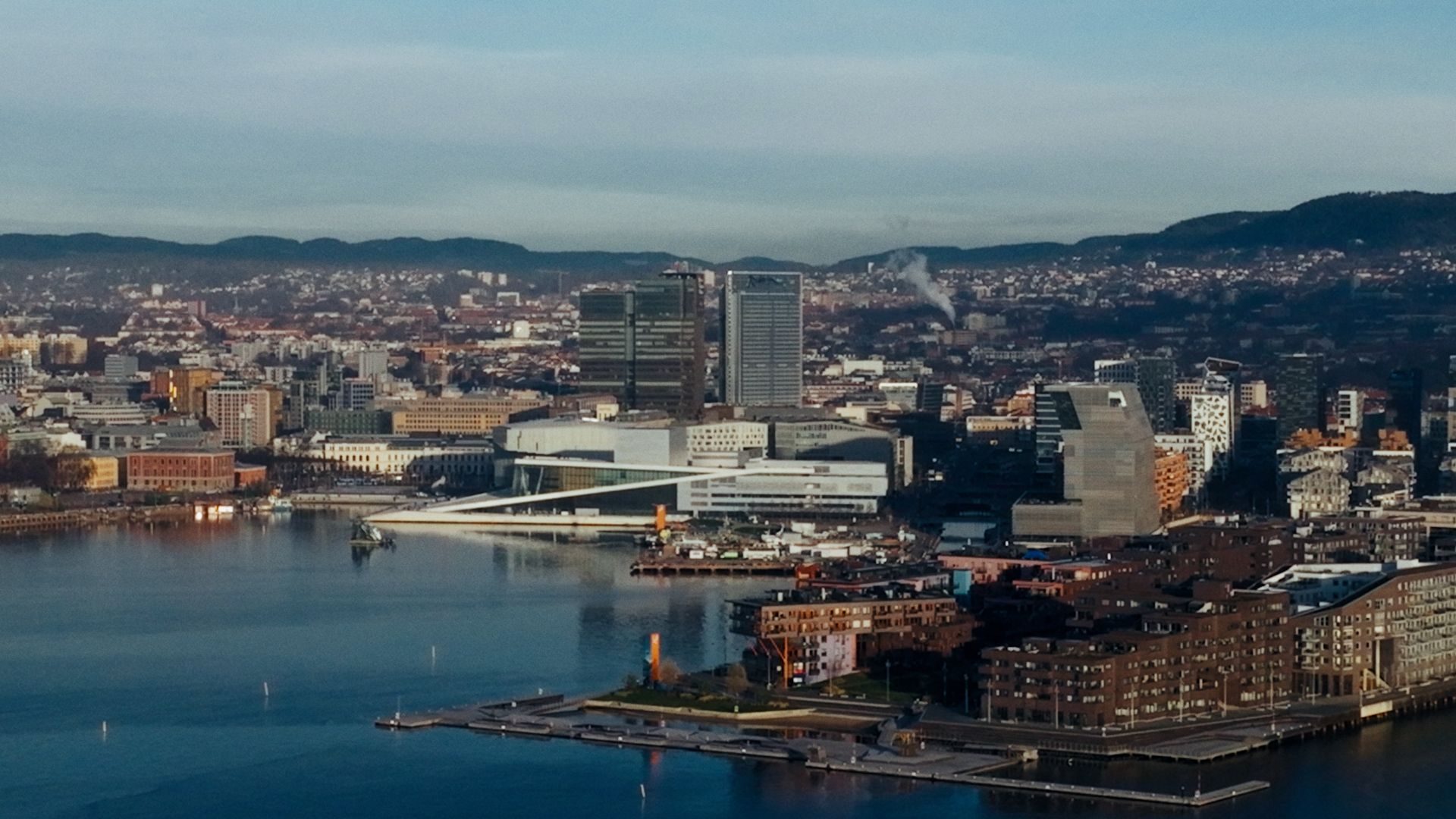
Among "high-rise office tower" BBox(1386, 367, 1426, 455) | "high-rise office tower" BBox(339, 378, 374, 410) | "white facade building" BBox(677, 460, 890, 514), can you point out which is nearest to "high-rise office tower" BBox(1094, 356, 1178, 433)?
"high-rise office tower" BBox(1386, 367, 1426, 455)

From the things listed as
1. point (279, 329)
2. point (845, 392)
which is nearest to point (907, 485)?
point (845, 392)

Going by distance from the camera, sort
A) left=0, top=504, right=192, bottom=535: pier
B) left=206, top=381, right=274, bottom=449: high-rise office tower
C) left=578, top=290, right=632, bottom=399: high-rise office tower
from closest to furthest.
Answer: left=0, top=504, right=192, bottom=535: pier
left=206, top=381, right=274, bottom=449: high-rise office tower
left=578, top=290, right=632, bottom=399: high-rise office tower

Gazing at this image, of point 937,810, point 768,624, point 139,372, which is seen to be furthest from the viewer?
point 139,372

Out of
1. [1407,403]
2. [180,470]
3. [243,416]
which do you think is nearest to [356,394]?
[243,416]

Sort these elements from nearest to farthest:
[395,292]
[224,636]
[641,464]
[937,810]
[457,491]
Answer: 1. [937,810]
2. [224,636]
3. [641,464]
4. [457,491]
5. [395,292]

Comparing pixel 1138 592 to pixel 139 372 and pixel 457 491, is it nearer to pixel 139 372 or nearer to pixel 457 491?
pixel 457 491

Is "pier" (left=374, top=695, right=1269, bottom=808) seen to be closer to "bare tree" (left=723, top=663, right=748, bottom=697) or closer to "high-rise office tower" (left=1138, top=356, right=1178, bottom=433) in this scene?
"bare tree" (left=723, top=663, right=748, bottom=697)

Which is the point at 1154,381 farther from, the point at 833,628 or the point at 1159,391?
the point at 833,628
